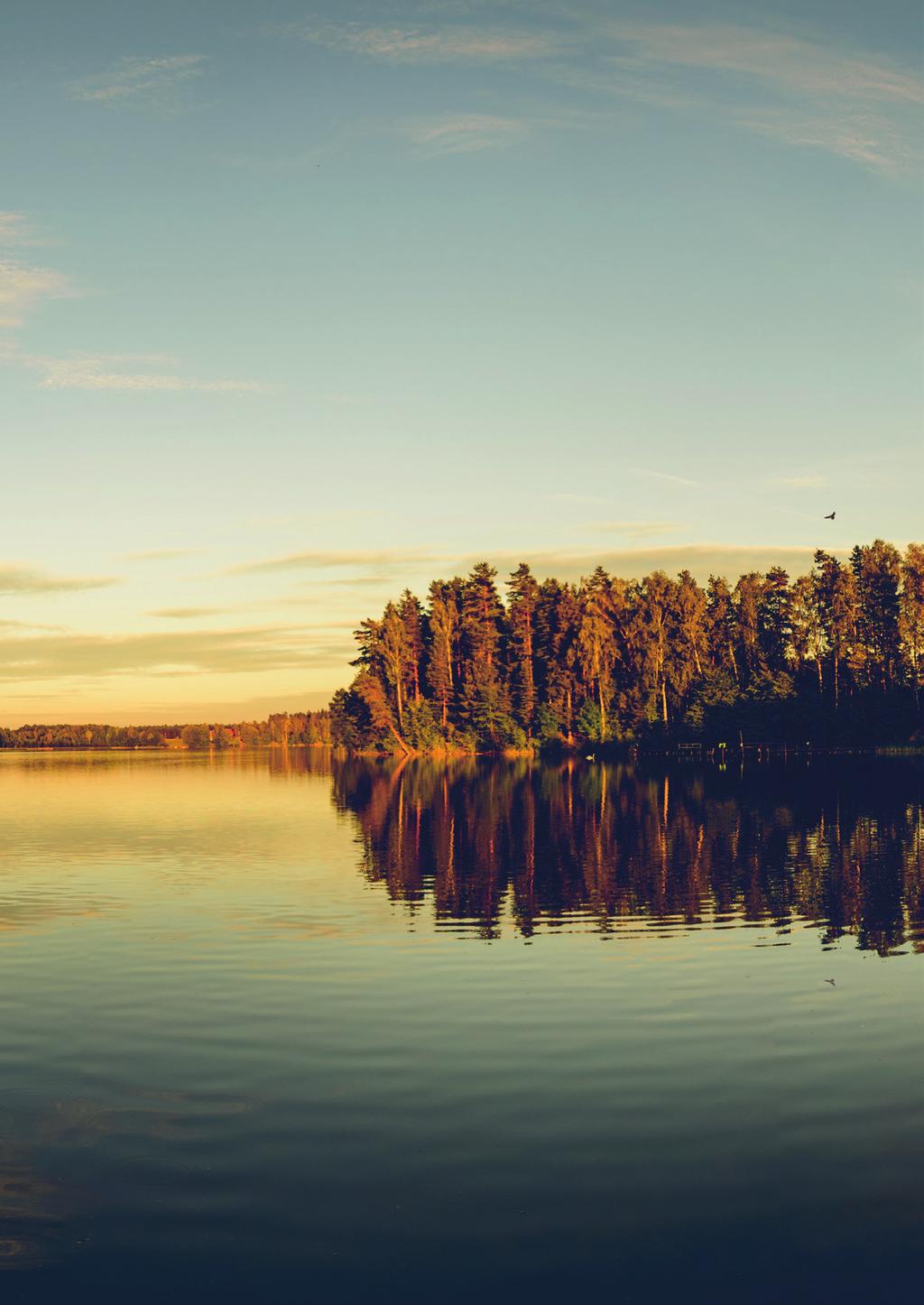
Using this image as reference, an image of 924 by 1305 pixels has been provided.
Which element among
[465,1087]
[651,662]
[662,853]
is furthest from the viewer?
[651,662]

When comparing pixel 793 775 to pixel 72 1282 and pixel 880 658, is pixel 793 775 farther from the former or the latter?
pixel 72 1282

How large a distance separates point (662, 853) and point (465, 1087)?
91.2ft

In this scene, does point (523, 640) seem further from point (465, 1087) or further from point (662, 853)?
point (465, 1087)

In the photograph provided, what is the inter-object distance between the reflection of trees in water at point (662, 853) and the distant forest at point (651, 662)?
208ft

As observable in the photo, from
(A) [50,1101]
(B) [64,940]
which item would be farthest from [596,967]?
(B) [64,940]

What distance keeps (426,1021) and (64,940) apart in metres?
12.1

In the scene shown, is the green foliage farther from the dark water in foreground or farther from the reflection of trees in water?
the dark water in foreground

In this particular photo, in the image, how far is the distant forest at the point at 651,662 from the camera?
146875 mm

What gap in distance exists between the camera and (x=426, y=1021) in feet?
60.0

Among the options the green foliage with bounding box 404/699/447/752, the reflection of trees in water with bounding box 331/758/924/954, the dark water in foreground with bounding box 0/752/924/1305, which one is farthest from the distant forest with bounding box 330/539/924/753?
the dark water in foreground with bounding box 0/752/924/1305

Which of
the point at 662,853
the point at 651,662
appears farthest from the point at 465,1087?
the point at 651,662

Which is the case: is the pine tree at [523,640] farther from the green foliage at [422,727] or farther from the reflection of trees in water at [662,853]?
the reflection of trees in water at [662,853]

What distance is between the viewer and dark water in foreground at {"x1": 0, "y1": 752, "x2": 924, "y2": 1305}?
10.2 metres

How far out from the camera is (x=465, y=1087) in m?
14.9
